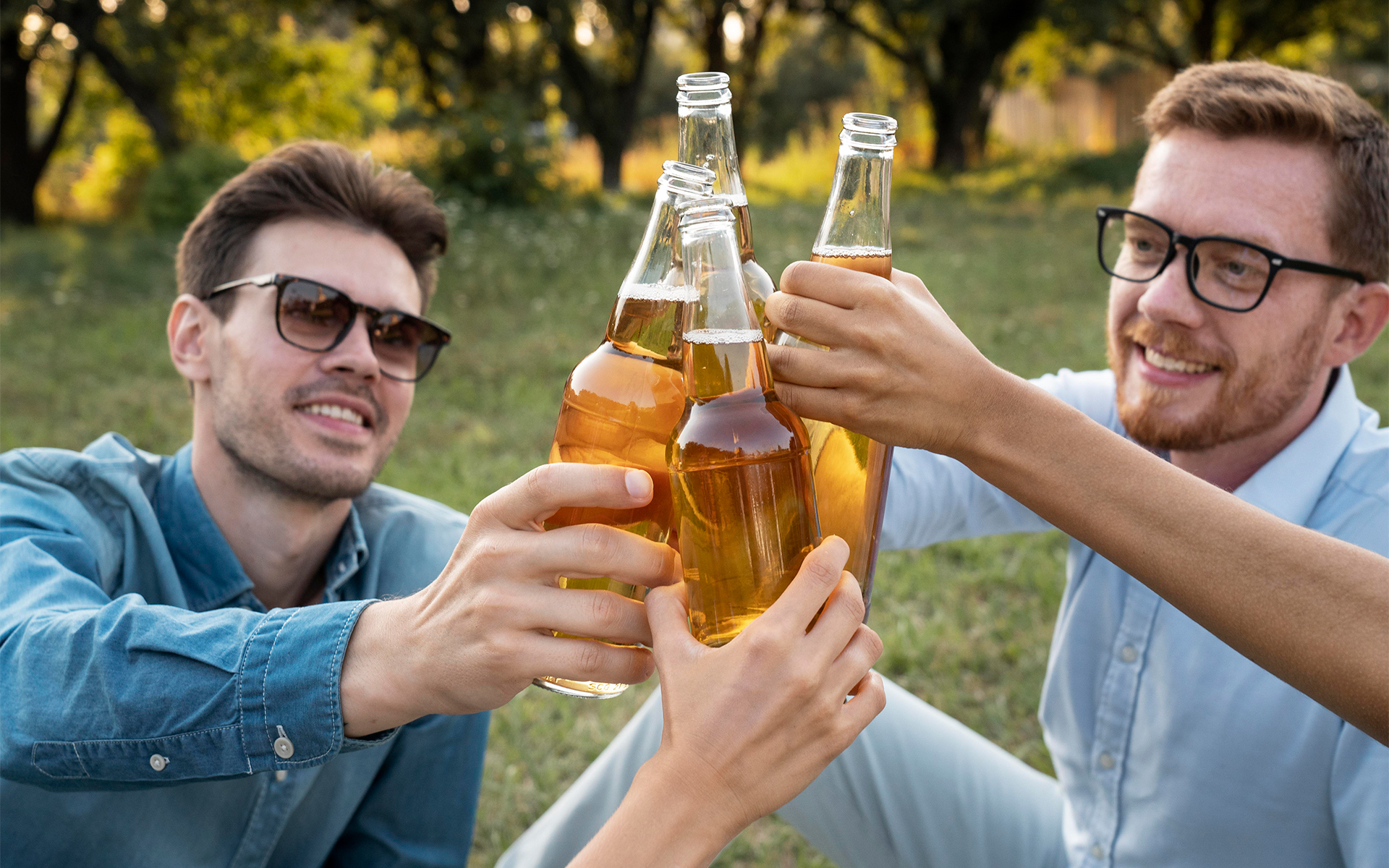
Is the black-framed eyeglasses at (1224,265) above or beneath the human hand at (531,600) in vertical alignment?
above

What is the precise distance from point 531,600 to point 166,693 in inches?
30.8

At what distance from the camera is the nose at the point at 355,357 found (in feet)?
8.85

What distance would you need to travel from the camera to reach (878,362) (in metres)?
1.40

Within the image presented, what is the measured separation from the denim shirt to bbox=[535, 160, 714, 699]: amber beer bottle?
1.75ft

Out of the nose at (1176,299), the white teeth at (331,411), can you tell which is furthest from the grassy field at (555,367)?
the nose at (1176,299)

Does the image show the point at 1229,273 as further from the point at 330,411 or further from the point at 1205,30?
the point at 1205,30

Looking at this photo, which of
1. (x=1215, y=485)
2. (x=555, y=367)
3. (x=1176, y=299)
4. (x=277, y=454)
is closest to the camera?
(x=1215, y=485)

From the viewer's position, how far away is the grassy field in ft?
13.4

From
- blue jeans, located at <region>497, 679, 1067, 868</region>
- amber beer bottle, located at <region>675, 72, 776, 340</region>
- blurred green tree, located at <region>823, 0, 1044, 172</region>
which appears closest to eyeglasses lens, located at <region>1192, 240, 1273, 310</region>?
blue jeans, located at <region>497, 679, 1067, 868</region>

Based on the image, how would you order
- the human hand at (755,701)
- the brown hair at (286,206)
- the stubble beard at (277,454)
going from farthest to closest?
the brown hair at (286,206)
the stubble beard at (277,454)
the human hand at (755,701)

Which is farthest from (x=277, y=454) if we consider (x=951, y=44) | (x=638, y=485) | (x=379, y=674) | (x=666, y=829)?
(x=951, y=44)

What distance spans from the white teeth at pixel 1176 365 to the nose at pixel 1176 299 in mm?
89

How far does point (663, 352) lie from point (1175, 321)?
1.66m

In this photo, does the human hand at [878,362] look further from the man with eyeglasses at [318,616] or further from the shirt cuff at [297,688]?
the shirt cuff at [297,688]
